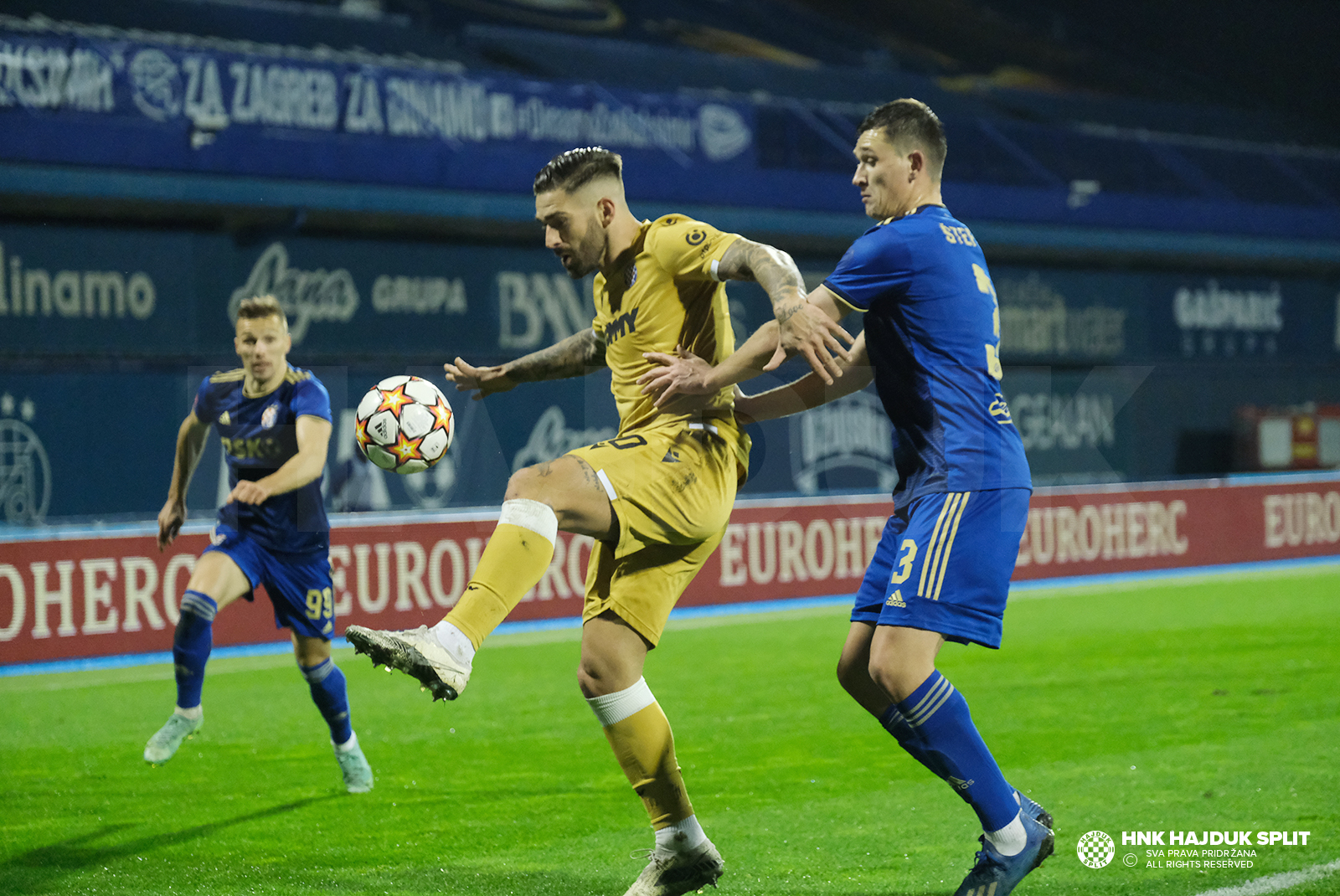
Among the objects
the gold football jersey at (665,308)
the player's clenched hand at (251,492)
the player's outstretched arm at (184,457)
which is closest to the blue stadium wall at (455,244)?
the player's outstretched arm at (184,457)

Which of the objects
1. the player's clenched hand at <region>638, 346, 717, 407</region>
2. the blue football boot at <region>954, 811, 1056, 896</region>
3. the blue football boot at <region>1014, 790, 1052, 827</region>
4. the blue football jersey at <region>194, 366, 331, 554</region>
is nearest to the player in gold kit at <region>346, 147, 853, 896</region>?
the player's clenched hand at <region>638, 346, 717, 407</region>

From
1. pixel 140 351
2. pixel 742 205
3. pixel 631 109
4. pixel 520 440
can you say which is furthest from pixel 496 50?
pixel 140 351

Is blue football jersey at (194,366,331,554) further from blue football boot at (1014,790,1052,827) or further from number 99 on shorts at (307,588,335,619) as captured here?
blue football boot at (1014,790,1052,827)

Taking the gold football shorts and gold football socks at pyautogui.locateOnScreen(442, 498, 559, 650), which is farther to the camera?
the gold football shorts

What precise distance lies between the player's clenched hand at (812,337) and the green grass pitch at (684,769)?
174 cm

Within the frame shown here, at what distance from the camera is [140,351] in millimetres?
15961

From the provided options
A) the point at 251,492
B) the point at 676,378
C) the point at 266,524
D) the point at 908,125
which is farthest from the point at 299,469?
the point at 908,125

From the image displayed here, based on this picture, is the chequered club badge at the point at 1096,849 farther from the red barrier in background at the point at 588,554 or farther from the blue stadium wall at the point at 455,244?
the blue stadium wall at the point at 455,244

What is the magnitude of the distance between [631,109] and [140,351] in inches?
284

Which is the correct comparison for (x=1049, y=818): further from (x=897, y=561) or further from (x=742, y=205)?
(x=742, y=205)

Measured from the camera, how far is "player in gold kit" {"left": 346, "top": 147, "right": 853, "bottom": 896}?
4.01 metres

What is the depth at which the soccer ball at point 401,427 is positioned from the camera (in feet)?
16.9

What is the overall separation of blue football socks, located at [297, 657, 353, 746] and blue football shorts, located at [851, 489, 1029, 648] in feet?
9.99

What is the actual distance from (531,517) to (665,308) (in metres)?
0.82
